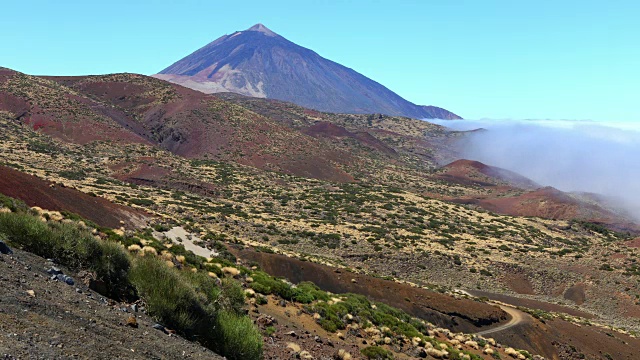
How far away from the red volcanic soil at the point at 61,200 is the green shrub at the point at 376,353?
1686 centimetres

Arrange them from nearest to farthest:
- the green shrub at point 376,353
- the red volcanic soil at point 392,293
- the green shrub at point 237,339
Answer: the green shrub at point 237,339 < the green shrub at point 376,353 < the red volcanic soil at point 392,293

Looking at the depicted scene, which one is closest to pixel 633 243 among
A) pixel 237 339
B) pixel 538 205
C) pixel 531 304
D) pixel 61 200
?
pixel 531 304

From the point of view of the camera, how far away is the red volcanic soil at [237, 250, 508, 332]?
1292 inches

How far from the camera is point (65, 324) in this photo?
7750 millimetres

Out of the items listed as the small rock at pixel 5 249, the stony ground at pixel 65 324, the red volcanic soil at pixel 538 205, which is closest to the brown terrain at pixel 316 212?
the stony ground at pixel 65 324

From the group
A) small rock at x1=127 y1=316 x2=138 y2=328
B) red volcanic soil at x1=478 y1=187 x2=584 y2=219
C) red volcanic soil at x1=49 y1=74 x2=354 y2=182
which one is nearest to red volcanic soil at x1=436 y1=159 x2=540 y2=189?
red volcanic soil at x1=478 y1=187 x2=584 y2=219

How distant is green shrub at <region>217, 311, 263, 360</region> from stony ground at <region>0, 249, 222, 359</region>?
104 centimetres

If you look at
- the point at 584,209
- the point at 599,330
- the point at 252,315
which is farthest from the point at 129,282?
the point at 584,209

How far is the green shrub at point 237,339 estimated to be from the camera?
10.9 metres

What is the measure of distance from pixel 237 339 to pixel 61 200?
2132 cm

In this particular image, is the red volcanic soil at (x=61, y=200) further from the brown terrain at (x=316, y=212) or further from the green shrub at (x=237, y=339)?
the green shrub at (x=237, y=339)

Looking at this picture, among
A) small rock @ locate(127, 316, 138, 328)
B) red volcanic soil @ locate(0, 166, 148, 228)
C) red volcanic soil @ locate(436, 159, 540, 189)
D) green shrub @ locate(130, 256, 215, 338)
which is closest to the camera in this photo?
small rock @ locate(127, 316, 138, 328)

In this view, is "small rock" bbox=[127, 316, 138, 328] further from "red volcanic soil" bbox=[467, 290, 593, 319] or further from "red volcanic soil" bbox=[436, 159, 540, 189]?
"red volcanic soil" bbox=[436, 159, 540, 189]

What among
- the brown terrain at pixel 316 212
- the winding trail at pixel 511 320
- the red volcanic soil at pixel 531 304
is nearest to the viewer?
the winding trail at pixel 511 320
